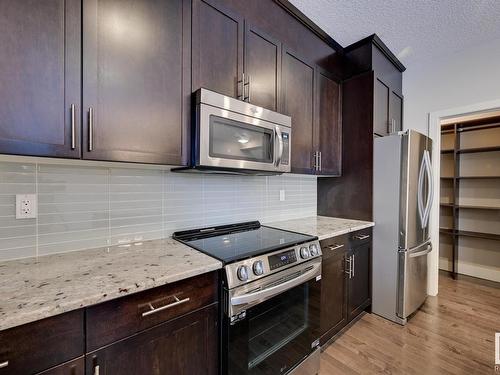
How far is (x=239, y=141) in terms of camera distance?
58.7 inches

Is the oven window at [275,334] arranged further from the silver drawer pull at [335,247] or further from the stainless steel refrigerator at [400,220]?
the stainless steel refrigerator at [400,220]

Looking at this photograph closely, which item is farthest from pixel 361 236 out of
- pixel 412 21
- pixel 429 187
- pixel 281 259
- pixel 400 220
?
pixel 412 21

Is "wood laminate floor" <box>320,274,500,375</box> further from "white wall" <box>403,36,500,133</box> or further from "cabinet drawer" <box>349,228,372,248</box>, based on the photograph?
"white wall" <box>403,36,500,133</box>

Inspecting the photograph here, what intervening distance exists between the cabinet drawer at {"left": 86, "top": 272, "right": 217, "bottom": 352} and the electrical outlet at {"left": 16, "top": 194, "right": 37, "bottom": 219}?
0.67 metres

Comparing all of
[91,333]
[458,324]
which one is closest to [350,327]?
[458,324]

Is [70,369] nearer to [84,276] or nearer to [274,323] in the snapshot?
[84,276]

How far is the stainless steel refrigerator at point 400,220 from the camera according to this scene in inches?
82.7

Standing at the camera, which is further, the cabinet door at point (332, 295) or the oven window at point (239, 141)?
the cabinet door at point (332, 295)

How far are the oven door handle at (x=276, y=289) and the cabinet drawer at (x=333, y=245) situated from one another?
0.19 m

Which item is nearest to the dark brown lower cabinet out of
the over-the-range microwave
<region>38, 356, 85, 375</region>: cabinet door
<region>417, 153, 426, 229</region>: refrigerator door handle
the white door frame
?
<region>417, 153, 426, 229</region>: refrigerator door handle

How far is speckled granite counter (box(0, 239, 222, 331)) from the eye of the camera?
71 cm

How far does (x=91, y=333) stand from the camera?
2.58 ft

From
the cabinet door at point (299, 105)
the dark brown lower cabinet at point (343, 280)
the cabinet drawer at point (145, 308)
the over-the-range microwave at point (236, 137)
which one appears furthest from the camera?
the cabinet door at point (299, 105)

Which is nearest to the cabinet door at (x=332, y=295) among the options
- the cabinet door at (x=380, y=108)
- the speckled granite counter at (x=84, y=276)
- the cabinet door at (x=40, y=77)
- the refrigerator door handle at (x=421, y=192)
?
the refrigerator door handle at (x=421, y=192)
